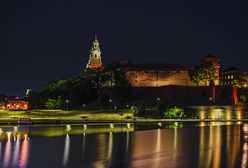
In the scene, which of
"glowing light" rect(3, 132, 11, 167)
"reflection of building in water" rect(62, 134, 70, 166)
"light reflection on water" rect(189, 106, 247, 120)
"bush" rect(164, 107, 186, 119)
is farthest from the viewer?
"light reflection on water" rect(189, 106, 247, 120)

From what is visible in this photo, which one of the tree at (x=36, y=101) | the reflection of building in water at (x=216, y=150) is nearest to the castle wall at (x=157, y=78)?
the tree at (x=36, y=101)

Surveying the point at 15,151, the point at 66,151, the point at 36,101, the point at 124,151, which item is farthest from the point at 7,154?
the point at 36,101

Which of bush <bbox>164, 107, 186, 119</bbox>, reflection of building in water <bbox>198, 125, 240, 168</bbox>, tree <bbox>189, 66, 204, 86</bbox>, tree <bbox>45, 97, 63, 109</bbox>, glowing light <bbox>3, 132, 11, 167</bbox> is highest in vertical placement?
tree <bbox>189, 66, 204, 86</bbox>

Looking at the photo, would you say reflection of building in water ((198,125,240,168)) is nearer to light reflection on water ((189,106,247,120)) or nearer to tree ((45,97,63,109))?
light reflection on water ((189,106,247,120))

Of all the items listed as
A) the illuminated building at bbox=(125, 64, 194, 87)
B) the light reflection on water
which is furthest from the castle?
the light reflection on water

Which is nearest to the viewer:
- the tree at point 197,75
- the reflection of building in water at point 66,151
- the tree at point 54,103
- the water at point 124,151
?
the water at point 124,151

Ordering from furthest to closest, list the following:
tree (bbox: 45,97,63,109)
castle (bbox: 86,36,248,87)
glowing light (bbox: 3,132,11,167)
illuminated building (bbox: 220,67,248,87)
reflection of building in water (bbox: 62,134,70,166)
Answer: illuminated building (bbox: 220,67,248,87) < castle (bbox: 86,36,248,87) < tree (bbox: 45,97,63,109) < reflection of building in water (bbox: 62,134,70,166) < glowing light (bbox: 3,132,11,167)

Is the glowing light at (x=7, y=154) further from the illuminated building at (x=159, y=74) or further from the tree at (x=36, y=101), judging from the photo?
the illuminated building at (x=159, y=74)

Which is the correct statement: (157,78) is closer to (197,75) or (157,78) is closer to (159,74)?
(159,74)

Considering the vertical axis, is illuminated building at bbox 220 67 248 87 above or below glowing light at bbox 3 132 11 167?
above

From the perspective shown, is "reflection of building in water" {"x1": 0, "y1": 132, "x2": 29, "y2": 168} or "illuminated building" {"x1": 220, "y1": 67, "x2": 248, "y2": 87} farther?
"illuminated building" {"x1": 220, "y1": 67, "x2": 248, "y2": 87}

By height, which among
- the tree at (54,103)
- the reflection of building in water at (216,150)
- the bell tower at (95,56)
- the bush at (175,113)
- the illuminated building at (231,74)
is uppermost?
the bell tower at (95,56)

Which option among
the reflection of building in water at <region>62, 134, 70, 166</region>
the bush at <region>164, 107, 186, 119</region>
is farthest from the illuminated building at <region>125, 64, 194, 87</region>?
the reflection of building in water at <region>62, 134, 70, 166</region>

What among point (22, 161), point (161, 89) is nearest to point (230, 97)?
point (161, 89)
